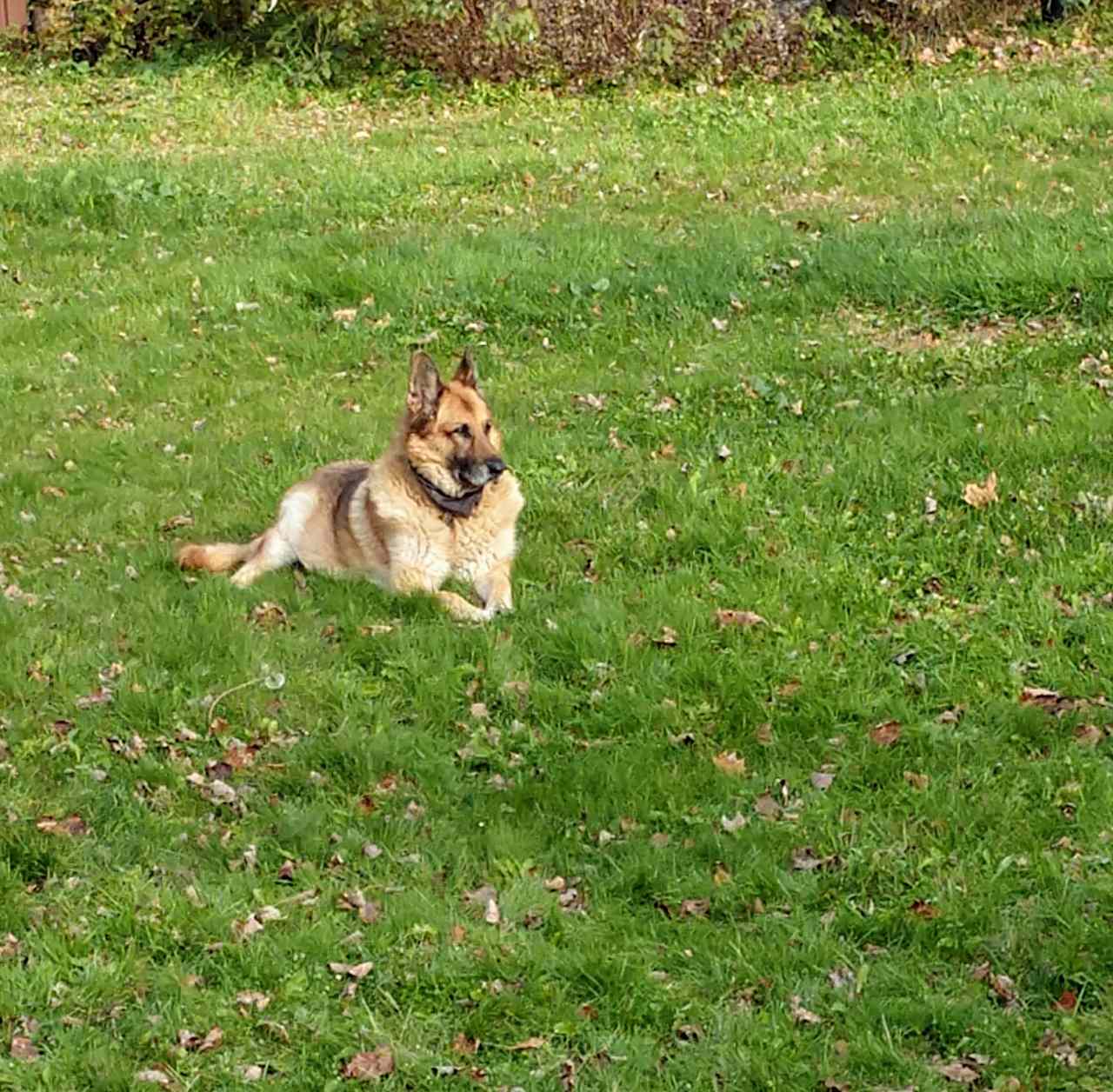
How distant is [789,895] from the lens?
566 cm

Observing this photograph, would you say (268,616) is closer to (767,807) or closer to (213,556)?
(213,556)

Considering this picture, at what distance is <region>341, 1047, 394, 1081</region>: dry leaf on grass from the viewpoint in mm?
4887

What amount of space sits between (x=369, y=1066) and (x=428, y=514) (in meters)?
4.04

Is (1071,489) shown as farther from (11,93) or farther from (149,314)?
(11,93)

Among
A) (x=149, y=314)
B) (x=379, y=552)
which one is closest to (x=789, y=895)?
(x=379, y=552)

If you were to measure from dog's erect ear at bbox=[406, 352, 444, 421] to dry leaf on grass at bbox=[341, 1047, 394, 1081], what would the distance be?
13.5 feet

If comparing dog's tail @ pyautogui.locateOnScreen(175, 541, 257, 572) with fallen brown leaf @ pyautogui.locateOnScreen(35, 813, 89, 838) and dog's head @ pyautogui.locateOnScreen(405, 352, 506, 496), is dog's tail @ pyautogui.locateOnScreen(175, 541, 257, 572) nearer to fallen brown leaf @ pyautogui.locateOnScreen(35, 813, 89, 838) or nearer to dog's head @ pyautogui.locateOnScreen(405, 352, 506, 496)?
dog's head @ pyautogui.locateOnScreen(405, 352, 506, 496)

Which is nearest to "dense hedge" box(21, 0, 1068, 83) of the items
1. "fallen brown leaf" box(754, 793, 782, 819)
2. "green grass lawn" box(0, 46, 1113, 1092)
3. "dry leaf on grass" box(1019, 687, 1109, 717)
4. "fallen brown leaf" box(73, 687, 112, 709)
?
"green grass lawn" box(0, 46, 1113, 1092)

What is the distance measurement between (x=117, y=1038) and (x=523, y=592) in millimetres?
3640

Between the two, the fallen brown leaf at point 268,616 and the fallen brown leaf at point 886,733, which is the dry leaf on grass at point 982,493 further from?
the fallen brown leaf at point 268,616

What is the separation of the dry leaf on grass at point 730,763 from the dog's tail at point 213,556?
131 inches

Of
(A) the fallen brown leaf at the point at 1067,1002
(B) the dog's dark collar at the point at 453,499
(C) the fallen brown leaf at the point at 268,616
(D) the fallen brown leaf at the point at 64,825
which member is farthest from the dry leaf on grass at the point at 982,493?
(D) the fallen brown leaf at the point at 64,825

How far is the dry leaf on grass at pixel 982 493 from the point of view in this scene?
335 inches

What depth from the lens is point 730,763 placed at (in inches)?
255
